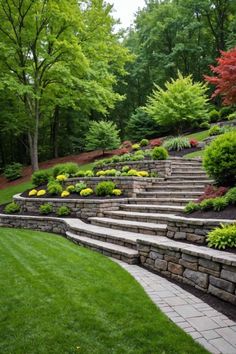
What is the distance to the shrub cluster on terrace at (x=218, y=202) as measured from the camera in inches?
202

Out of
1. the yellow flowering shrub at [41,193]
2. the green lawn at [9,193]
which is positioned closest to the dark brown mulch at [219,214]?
the yellow flowering shrub at [41,193]

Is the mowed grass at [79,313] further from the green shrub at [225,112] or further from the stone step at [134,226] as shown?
the green shrub at [225,112]

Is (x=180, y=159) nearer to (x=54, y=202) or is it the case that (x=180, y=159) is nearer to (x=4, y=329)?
(x=54, y=202)

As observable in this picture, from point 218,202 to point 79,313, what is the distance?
3.04 meters

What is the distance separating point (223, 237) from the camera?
416 cm

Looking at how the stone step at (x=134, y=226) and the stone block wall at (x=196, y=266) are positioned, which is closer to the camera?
Result: the stone block wall at (x=196, y=266)

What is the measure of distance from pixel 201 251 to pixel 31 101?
1399 centimetres

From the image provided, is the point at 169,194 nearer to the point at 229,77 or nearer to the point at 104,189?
the point at 104,189

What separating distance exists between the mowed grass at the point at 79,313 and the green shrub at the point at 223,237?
122 cm

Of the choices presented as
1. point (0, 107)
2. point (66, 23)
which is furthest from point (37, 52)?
point (0, 107)

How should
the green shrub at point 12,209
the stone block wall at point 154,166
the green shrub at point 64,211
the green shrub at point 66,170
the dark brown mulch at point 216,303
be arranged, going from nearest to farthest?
1. the dark brown mulch at point 216,303
2. the green shrub at point 64,211
3. the stone block wall at point 154,166
4. the green shrub at point 12,209
5. the green shrub at point 66,170

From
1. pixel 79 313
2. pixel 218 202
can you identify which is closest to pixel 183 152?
pixel 218 202

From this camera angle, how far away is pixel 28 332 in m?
2.80

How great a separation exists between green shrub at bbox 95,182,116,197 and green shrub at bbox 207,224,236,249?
4.96 m
